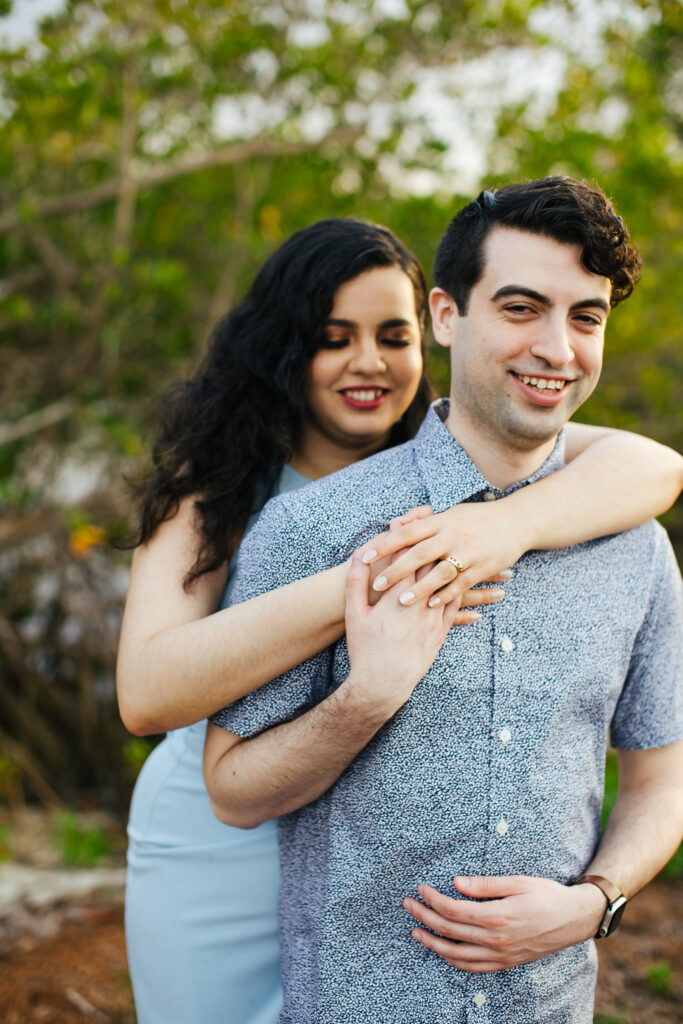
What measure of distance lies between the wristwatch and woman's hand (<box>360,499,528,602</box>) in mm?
663

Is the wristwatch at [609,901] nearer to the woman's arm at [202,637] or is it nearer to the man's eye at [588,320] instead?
the woman's arm at [202,637]

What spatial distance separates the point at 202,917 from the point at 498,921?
Answer: 32.6 inches

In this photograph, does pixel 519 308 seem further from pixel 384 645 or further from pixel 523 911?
pixel 523 911

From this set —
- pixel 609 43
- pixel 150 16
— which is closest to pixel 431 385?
pixel 150 16

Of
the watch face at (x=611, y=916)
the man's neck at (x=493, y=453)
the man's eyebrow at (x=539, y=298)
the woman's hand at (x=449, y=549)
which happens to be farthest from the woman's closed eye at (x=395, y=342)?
the watch face at (x=611, y=916)

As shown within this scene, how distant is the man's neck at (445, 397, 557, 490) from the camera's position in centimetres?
188

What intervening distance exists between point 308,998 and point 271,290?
1.80m

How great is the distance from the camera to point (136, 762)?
14.0ft

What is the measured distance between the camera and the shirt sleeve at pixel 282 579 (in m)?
1.76

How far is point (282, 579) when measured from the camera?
1808mm

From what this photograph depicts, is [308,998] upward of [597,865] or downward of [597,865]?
downward

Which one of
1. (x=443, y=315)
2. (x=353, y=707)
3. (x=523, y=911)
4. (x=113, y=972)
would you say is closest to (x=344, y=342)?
(x=443, y=315)

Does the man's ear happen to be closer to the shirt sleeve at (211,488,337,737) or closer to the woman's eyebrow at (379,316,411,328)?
the woman's eyebrow at (379,316,411,328)

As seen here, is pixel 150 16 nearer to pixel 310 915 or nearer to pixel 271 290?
pixel 271 290
